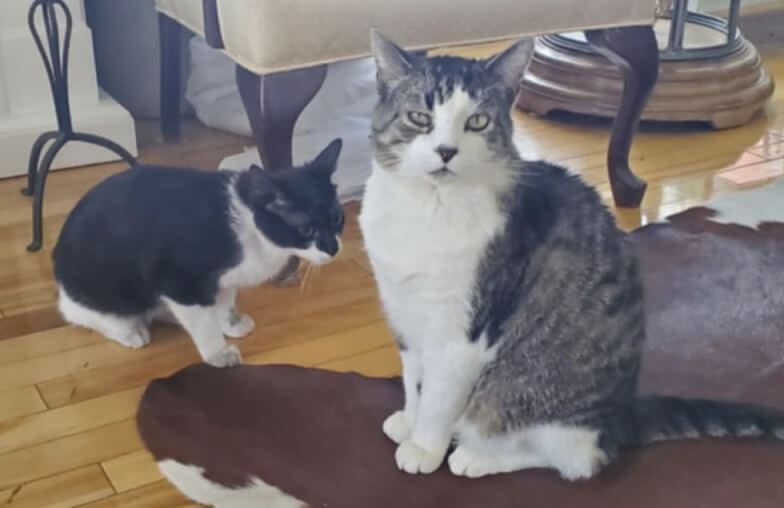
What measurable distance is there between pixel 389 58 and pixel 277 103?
57cm

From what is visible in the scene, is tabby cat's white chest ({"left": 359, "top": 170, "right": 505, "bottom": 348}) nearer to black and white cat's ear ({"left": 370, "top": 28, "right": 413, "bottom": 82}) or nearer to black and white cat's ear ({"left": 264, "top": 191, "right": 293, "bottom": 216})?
black and white cat's ear ({"left": 370, "top": 28, "right": 413, "bottom": 82})

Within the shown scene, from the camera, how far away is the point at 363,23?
1.68 meters

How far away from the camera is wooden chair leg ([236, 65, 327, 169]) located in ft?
5.49

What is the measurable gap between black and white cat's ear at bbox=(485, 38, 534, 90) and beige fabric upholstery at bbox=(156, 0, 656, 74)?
1.89 ft

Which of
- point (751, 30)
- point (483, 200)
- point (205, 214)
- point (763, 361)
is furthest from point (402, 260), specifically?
point (751, 30)

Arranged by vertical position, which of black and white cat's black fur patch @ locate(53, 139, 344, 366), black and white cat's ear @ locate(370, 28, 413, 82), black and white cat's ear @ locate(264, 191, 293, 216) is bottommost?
black and white cat's black fur patch @ locate(53, 139, 344, 366)

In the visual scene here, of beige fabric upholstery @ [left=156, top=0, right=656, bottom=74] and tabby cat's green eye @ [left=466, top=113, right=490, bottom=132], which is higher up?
tabby cat's green eye @ [left=466, top=113, right=490, bottom=132]

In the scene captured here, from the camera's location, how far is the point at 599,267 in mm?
1194

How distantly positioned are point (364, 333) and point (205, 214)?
346mm

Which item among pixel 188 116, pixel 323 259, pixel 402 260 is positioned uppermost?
pixel 402 260

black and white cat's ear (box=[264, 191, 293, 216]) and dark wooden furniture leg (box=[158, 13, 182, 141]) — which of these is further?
dark wooden furniture leg (box=[158, 13, 182, 141])

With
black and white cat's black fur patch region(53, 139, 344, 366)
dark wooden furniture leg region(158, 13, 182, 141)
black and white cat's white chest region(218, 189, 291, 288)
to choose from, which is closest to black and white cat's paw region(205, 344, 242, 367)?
black and white cat's black fur patch region(53, 139, 344, 366)

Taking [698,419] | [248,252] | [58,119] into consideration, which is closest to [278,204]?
[248,252]

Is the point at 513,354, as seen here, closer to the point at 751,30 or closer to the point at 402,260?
the point at 402,260
